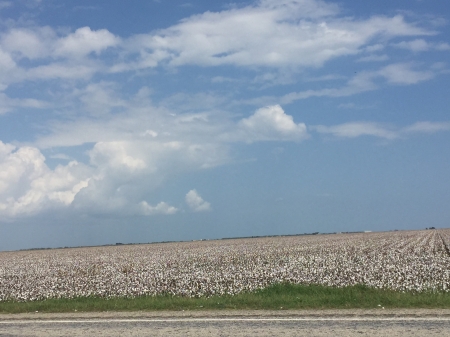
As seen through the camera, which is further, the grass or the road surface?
the grass

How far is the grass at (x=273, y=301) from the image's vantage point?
51.9 ft

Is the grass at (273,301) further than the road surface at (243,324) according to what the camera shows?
Yes

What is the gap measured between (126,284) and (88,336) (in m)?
10.6

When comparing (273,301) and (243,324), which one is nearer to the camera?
(243,324)

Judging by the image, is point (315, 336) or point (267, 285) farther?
point (267, 285)

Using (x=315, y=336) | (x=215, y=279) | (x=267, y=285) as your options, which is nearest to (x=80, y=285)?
(x=215, y=279)

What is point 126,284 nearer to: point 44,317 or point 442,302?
point 44,317

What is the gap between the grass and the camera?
623 inches

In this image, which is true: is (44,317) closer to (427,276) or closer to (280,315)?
(280,315)

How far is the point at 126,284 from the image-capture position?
22594mm

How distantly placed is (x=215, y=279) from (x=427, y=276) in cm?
986

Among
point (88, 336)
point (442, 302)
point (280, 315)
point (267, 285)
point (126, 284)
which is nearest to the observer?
point (88, 336)

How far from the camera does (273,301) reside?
1684cm

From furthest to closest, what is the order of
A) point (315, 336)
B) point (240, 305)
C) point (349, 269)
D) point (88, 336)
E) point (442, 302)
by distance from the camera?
1. point (349, 269)
2. point (240, 305)
3. point (442, 302)
4. point (88, 336)
5. point (315, 336)
